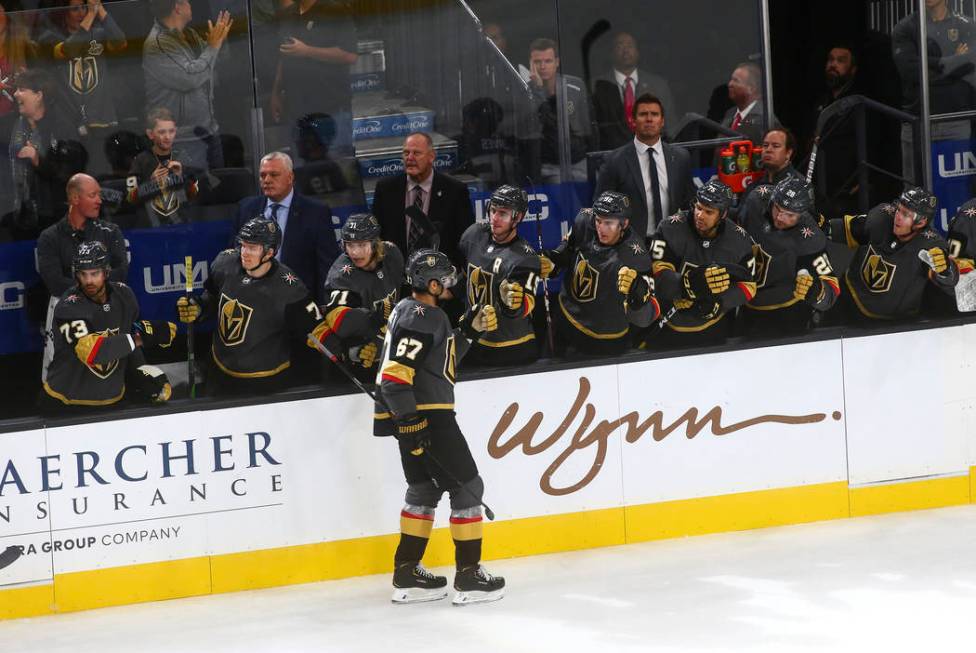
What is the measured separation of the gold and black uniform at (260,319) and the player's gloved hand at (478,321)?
682mm

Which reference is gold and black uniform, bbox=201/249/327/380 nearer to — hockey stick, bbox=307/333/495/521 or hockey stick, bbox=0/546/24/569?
hockey stick, bbox=307/333/495/521

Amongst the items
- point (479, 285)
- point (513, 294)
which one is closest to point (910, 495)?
point (513, 294)

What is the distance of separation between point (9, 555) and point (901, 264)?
4690 millimetres

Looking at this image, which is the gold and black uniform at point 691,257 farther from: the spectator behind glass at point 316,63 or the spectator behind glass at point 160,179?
the spectator behind glass at point 160,179

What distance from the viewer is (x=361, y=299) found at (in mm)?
7871

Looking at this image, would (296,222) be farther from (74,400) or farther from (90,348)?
(74,400)

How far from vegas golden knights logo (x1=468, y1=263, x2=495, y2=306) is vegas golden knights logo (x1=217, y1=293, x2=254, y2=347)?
115cm

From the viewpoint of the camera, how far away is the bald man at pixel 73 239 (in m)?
8.15

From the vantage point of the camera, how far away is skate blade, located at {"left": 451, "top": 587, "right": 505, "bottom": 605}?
24.1 feet

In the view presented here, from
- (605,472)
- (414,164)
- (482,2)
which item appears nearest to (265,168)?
(414,164)

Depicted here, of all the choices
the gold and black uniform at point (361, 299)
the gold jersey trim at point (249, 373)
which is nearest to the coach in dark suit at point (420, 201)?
the gold and black uniform at point (361, 299)

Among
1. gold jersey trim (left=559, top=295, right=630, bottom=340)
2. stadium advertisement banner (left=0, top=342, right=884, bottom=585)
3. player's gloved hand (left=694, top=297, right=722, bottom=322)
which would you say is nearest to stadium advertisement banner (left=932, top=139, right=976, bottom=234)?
stadium advertisement banner (left=0, top=342, right=884, bottom=585)

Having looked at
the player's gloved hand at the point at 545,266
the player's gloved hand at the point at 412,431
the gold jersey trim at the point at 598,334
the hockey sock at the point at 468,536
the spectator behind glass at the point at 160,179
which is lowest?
the hockey sock at the point at 468,536

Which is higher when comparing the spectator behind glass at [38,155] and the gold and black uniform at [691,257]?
the spectator behind glass at [38,155]
